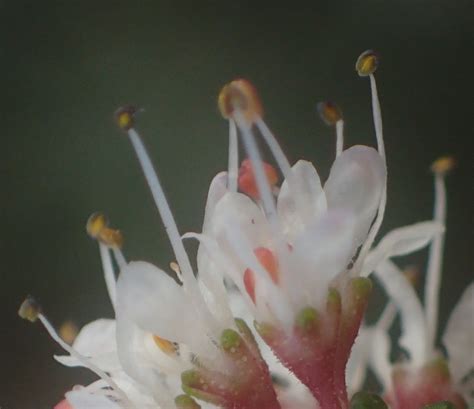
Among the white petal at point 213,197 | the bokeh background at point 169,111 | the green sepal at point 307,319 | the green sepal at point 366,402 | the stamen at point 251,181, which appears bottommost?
the green sepal at point 366,402

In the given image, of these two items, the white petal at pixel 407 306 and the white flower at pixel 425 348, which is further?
the white petal at pixel 407 306

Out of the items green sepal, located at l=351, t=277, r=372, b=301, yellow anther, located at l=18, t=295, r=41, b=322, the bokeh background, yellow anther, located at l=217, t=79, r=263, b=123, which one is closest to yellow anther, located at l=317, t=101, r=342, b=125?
yellow anther, located at l=217, t=79, r=263, b=123

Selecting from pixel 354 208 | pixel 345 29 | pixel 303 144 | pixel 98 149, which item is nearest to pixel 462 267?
pixel 303 144

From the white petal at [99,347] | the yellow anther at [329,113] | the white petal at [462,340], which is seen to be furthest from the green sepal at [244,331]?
the white petal at [462,340]

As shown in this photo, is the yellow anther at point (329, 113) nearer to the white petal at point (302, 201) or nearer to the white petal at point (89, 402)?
the white petal at point (302, 201)

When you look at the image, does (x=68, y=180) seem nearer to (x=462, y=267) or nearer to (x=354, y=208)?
(x=462, y=267)

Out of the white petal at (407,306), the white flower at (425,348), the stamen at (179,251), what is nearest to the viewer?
the stamen at (179,251)

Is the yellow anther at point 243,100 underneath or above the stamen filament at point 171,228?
above

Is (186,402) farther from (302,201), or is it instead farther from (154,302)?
(302,201)
